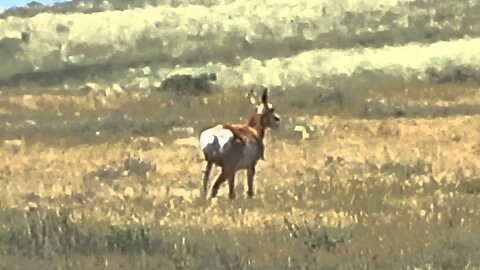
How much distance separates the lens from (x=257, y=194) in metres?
16.5

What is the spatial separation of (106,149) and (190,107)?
15.9 meters

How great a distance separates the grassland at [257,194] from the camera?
9305 mm

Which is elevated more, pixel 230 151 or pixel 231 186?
pixel 230 151

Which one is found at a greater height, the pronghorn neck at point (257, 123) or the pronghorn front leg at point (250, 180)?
the pronghorn neck at point (257, 123)

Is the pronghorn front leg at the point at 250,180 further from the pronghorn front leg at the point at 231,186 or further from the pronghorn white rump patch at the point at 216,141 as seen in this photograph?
the pronghorn white rump patch at the point at 216,141

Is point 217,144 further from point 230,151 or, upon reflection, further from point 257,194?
point 257,194

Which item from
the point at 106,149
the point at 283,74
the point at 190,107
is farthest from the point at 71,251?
the point at 283,74

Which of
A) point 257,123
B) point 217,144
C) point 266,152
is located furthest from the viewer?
point 266,152

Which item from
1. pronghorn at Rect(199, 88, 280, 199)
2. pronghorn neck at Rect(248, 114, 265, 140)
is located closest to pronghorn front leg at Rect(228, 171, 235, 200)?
pronghorn at Rect(199, 88, 280, 199)

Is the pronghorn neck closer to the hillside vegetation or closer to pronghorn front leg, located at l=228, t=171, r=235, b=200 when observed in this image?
the hillside vegetation

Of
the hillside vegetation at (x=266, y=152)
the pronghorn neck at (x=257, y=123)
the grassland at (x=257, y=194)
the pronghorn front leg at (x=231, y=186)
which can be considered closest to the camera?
the grassland at (x=257, y=194)

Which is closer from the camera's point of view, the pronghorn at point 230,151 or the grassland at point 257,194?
the grassland at point 257,194

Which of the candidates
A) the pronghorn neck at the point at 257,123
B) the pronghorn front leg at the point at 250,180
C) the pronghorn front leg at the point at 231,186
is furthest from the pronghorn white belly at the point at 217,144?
the pronghorn neck at the point at 257,123

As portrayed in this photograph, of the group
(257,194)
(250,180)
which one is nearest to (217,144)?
(250,180)
